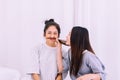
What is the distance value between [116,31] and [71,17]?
0.46m

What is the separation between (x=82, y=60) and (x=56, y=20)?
82 cm

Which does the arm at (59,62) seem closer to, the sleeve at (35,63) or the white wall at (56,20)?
the sleeve at (35,63)

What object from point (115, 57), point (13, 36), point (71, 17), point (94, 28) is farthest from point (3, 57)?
point (115, 57)

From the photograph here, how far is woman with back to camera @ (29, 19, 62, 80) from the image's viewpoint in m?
1.87

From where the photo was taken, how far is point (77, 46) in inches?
66.4

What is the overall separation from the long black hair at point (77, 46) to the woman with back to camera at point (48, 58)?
0.18 m

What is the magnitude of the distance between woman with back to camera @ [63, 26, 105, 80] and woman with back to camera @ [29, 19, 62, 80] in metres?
0.19

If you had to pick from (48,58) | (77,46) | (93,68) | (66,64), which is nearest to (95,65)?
(93,68)

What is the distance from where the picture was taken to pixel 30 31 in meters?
2.38

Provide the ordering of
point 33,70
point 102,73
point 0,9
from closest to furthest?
1. point 102,73
2. point 33,70
3. point 0,9

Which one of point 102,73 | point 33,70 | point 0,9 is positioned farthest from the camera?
point 0,9

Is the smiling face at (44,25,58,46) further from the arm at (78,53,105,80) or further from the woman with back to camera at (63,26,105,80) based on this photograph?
the arm at (78,53,105,80)

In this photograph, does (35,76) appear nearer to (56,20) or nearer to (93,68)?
(93,68)

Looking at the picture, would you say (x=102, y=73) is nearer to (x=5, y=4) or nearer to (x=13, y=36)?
(x=13, y=36)
